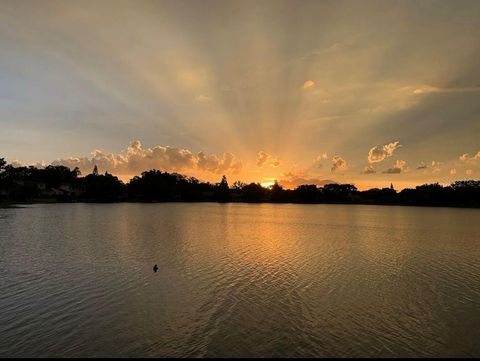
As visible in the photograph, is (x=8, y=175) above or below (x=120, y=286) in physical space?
above

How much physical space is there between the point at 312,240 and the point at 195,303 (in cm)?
3706

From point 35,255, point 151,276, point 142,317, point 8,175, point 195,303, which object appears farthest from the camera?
point 8,175

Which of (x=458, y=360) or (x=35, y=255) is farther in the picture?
(x=35, y=255)

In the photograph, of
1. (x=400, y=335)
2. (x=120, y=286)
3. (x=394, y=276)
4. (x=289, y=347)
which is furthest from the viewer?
(x=394, y=276)

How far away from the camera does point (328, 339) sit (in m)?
16.6

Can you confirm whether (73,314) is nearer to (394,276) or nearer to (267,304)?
(267,304)

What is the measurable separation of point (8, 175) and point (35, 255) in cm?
12413

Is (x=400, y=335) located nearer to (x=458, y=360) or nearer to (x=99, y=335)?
(x=458, y=360)

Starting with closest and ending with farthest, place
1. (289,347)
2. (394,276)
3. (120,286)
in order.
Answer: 1. (289,347)
2. (120,286)
3. (394,276)

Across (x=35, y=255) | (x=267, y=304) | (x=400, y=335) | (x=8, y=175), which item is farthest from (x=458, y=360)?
(x=8, y=175)

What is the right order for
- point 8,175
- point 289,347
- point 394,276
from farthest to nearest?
point 8,175
point 394,276
point 289,347

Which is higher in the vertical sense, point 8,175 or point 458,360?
point 8,175

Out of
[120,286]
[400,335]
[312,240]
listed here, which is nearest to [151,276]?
[120,286]

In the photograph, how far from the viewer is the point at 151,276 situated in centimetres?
2836
